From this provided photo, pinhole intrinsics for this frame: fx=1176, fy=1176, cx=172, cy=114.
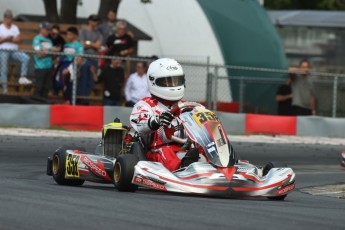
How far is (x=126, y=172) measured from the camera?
10.1 metres

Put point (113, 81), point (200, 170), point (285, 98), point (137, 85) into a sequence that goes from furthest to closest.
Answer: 1. point (285, 98)
2. point (113, 81)
3. point (137, 85)
4. point (200, 170)

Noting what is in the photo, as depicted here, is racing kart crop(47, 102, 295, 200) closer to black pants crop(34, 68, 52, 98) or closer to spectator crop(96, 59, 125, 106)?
black pants crop(34, 68, 52, 98)

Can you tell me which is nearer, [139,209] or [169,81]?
[139,209]

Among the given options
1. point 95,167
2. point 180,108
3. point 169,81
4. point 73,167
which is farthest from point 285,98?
point 180,108

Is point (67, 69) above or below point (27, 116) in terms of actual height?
above

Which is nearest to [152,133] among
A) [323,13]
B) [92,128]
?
[92,128]

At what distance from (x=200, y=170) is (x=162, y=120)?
0.74 m

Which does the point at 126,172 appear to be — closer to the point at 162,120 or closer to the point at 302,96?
the point at 162,120

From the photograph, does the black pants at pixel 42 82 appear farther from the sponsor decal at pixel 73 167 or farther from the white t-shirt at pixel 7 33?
the sponsor decal at pixel 73 167

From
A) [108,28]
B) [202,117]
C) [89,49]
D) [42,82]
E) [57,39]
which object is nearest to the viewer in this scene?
[202,117]

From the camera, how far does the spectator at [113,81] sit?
2038 cm

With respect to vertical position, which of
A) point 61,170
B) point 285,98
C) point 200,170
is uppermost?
point 200,170

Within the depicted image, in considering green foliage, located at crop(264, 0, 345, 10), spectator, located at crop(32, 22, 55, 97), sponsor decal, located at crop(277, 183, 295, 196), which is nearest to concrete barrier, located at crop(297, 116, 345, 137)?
spectator, located at crop(32, 22, 55, 97)

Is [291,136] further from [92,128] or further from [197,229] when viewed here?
[197,229]
